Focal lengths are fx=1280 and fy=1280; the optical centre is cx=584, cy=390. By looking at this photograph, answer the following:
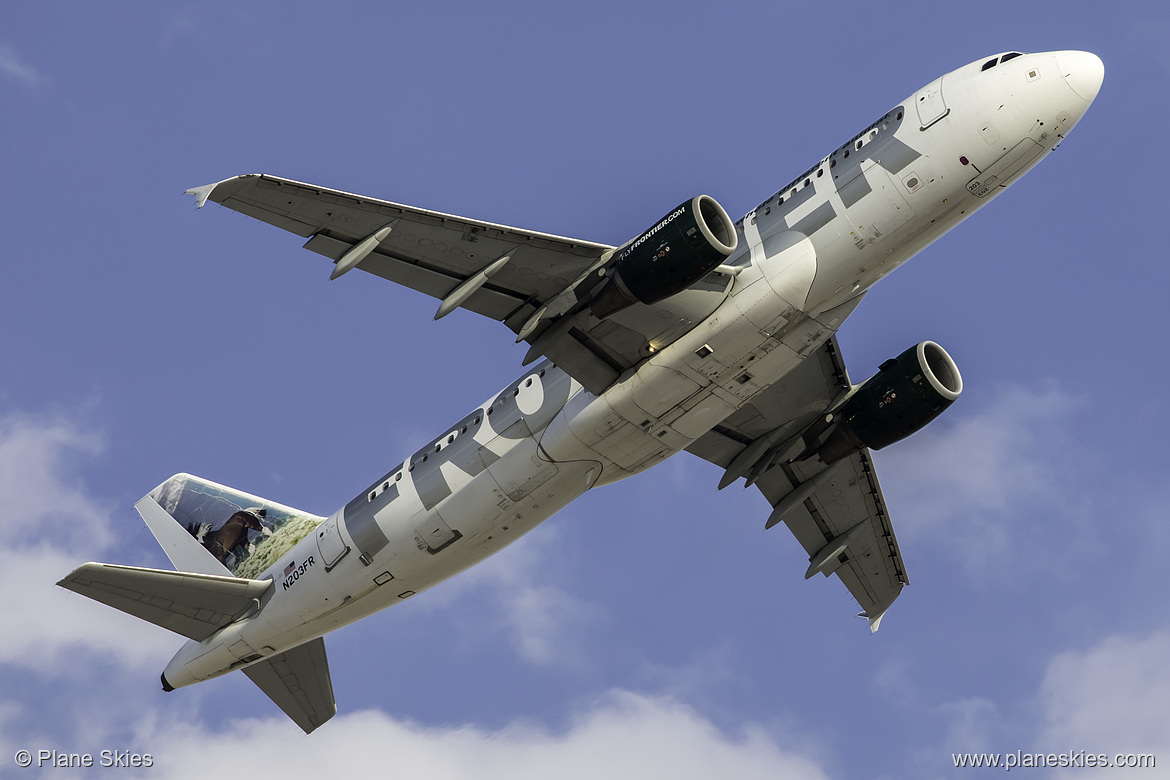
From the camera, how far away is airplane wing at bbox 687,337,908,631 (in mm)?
37938

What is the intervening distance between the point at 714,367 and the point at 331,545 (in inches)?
492

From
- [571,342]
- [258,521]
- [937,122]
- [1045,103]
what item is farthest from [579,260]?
[258,521]

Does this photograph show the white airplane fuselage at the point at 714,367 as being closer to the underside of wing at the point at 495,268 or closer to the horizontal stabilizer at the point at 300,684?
the underside of wing at the point at 495,268

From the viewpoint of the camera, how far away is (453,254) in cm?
3150

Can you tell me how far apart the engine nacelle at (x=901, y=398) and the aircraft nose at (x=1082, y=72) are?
29.1 feet

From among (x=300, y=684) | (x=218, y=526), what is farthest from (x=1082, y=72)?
(x=218, y=526)

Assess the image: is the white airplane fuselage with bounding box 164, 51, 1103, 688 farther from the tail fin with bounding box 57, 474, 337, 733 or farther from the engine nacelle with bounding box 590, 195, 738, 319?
the engine nacelle with bounding box 590, 195, 738, 319

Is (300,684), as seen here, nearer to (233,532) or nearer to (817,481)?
(233,532)

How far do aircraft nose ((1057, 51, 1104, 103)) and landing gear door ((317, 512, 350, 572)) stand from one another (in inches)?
877

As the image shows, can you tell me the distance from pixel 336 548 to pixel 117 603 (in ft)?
20.5

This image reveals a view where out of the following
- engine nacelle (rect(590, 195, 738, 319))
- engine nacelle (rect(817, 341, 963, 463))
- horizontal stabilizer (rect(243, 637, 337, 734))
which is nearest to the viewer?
engine nacelle (rect(590, 195, 738, 319))

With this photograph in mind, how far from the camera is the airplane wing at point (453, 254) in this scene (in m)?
30.0

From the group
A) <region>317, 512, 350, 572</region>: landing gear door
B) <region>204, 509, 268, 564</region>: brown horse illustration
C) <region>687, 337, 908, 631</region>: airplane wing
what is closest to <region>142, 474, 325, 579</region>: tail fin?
<region>204, 509, 268, 564</region>: brown horse illustration

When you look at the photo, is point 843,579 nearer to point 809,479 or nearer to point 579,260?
point 809,479
